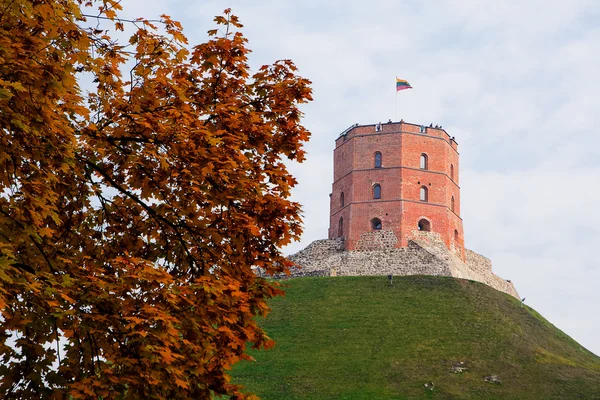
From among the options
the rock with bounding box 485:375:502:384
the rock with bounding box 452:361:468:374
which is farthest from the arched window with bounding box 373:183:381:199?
the rock with bounding box 485:375:502:384

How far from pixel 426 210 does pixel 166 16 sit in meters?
52.0

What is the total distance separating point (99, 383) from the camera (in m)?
10.1

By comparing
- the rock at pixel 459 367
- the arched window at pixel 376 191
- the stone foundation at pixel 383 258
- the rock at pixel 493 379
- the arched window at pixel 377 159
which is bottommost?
the rock at pixel 493 379

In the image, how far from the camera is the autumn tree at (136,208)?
1026 centimetres

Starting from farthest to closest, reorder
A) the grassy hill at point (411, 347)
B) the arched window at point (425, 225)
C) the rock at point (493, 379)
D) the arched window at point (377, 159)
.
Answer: the arched window at point (377, 159)
the arched window at point (425, 225)
the rock at point (493, 379)
the grassy hill at point (411, 347)

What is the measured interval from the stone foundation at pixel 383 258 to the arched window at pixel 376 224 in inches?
25.5

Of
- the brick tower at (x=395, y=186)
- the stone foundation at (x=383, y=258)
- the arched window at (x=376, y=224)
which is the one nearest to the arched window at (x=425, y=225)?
the brick tower at (x=395, y=186)

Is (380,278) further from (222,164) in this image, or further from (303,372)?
(222,164)

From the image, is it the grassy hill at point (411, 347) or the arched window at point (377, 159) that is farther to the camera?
the arched window at point (377, 159)

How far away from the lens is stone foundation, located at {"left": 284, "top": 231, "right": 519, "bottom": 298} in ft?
201

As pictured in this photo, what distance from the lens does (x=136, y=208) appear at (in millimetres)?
13625

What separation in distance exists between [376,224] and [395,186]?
10.8 feet

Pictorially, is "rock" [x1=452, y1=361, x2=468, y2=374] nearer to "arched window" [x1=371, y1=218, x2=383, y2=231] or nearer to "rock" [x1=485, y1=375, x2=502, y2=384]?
"rock" [x1=485, y1=375, x2=502, y2=384]

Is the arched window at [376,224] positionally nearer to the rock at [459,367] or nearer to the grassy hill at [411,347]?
the grassy hill at [411,347]
